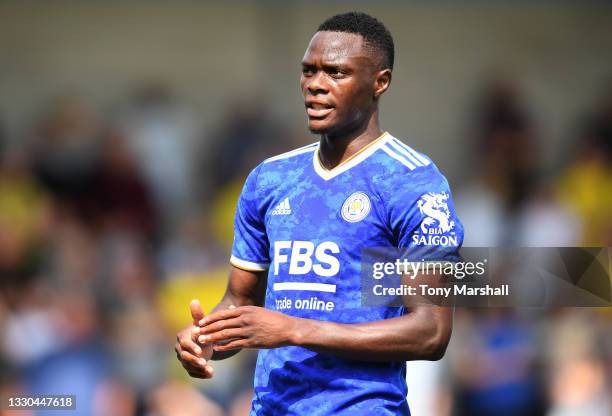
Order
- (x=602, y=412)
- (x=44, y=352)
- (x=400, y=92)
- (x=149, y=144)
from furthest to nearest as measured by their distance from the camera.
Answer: (x=400, y=92)
(x=149, y=144)
(x=44, y=352)
(x=602, y=412)

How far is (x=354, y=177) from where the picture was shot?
4.77 meters

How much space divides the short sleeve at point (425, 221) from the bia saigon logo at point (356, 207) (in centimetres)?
11

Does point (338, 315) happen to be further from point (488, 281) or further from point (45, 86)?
point (45, 86)

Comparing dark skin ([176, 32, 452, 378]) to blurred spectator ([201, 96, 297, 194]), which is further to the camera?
blurred spectator ([201, 96, 297, 194])

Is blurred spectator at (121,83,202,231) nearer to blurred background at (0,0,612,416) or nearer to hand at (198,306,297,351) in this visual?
blurred background at (0,0,612,416)

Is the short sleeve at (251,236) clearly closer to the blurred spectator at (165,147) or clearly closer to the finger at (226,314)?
the finger at (226,314)

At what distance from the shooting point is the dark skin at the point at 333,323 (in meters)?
4.34

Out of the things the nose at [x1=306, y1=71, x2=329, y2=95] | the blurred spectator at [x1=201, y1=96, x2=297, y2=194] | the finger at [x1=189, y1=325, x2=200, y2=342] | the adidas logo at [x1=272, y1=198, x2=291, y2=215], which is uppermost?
the blurred spectator at [x1=201, y1=96, x2=297, y2=194]

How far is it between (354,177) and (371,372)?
83 centimetres

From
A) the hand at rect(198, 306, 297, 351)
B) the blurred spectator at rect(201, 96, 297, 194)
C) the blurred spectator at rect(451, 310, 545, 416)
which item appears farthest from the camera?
the blurred spectator at rect(201, 96, 297, 194)

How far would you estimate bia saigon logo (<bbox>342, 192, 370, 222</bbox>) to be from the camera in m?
4.64

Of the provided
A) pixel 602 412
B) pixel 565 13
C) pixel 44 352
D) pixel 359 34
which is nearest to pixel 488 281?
pixel 359 34

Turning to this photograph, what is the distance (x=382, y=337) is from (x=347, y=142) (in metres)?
0.92

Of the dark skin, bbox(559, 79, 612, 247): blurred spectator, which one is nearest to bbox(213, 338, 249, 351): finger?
the dark skin
